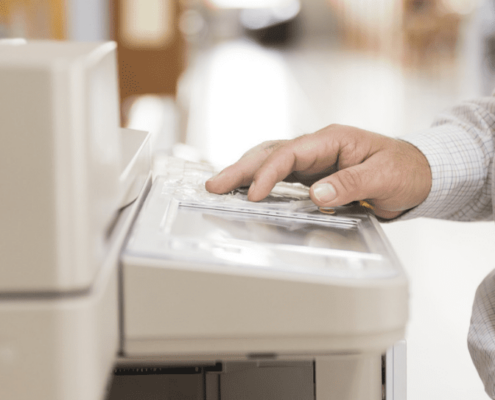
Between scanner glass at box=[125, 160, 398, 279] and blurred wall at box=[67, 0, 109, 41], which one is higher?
blurred wall at box=[67, 0, 109, 41]

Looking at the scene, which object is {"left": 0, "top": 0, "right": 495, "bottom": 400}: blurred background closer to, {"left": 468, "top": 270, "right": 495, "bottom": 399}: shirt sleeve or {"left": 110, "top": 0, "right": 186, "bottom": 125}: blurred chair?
{"left": 110, "top": 0, "right": 186, "bottom": 125}: blurred chair

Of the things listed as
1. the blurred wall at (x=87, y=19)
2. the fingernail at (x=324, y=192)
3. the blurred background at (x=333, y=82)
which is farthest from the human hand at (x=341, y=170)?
the blurred wall at (x=87, y=19)

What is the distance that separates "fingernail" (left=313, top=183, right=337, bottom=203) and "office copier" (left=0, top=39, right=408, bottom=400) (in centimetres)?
3

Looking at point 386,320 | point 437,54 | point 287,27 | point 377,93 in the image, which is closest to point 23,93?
point 386,320

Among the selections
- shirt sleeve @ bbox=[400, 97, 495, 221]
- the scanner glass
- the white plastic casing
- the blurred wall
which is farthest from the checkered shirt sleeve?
the blurred wall

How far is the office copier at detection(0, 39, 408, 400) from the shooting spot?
295 millimetres

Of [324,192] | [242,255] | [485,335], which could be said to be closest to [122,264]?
[242,255]

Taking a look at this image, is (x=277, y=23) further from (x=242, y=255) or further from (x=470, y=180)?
(x=242, y=255)

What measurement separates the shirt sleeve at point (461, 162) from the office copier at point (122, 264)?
0.32 metres

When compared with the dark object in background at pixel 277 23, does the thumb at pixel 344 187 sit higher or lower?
lower

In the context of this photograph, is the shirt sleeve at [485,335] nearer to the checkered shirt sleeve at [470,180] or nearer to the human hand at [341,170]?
the checkered shirt sleeve at [470,180]

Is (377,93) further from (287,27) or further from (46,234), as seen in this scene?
(287,27)

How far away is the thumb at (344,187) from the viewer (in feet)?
1.79

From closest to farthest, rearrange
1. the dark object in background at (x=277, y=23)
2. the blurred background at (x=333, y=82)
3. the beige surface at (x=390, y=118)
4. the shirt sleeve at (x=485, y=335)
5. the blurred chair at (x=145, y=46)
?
the shirt sleeve at (x=485, y=335) → the beige surface at (x=390, y=118) → the blurred background at (x=333, y=82) → the blurred chair at (x=145, y=46) → the dark object in background at (x=277, y=23)
